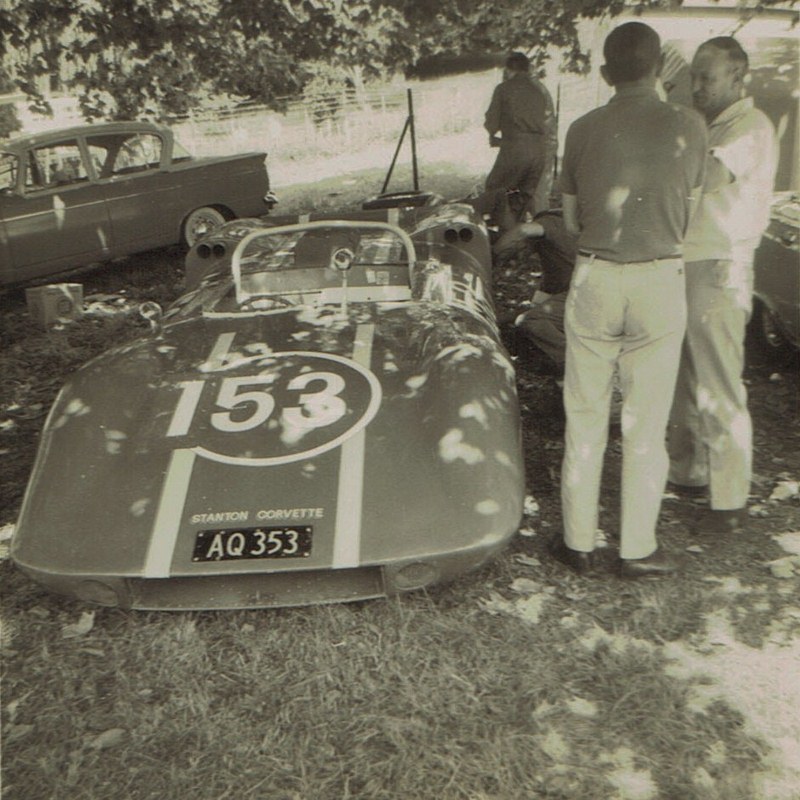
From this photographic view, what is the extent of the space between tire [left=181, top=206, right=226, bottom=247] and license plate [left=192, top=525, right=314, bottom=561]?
274 inches

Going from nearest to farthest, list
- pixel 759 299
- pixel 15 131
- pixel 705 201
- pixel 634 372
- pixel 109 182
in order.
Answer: pixel 634 372 < pixel 705 201 < pixel 759 299 < pixel 109 182 < pixel 15 131

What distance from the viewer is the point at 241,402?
3.37m

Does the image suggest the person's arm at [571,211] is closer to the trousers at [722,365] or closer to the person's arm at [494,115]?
the trousers at [722,365]

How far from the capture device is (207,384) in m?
3.49

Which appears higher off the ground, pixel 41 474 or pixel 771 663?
pixel 41 474

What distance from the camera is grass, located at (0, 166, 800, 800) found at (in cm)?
246

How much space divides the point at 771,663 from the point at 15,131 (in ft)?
68.6

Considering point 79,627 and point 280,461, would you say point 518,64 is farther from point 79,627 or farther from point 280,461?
point 79,627

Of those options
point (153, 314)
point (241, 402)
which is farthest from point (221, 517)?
point (153, 314)

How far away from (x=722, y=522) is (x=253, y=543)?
2006mm

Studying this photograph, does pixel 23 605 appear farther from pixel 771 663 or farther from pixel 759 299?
pixel 759 299

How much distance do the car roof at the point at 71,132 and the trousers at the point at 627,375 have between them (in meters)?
6.93

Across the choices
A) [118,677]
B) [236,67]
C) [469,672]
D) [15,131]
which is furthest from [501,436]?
[15,131]

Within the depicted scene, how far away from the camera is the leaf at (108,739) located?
263 cm
